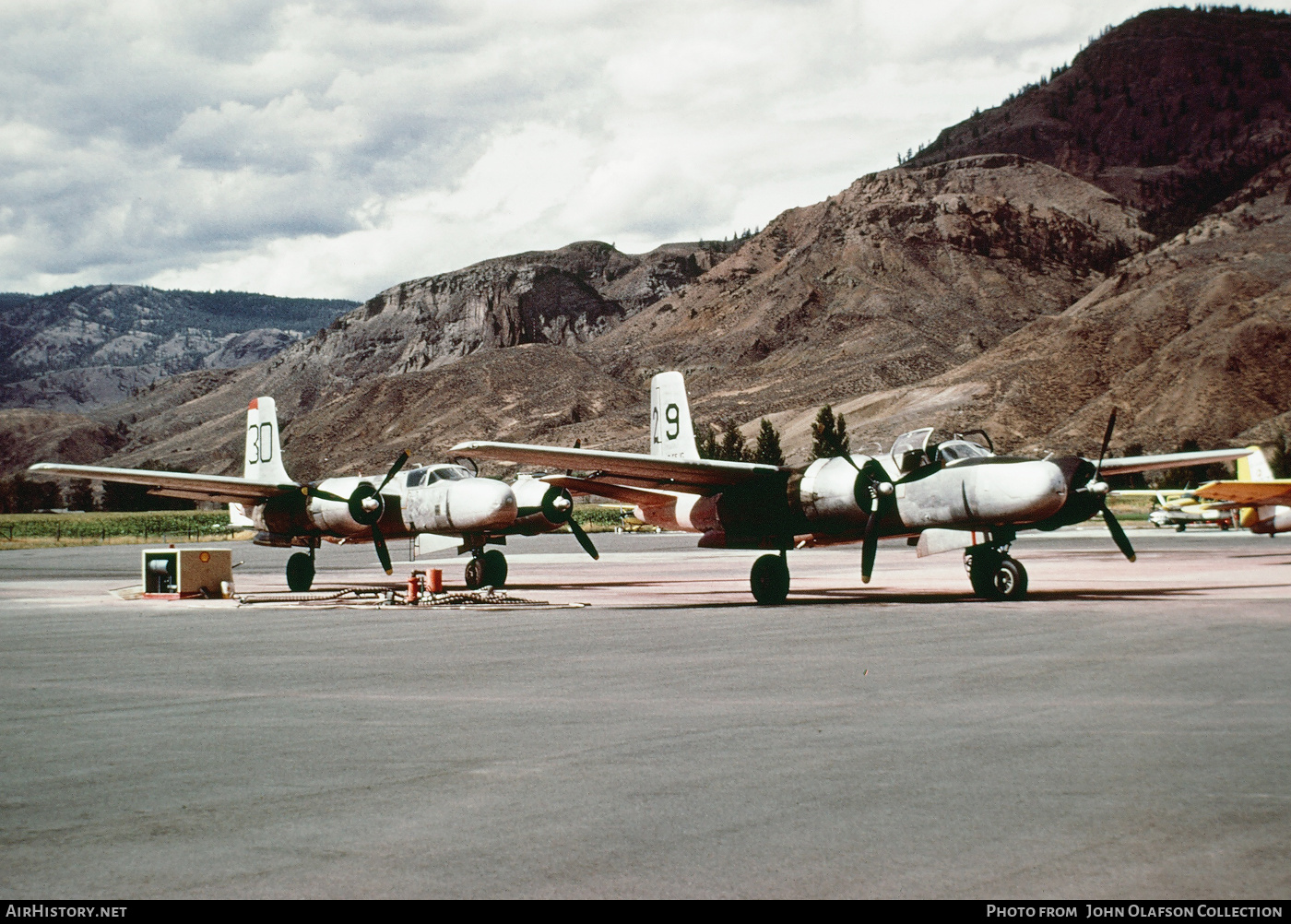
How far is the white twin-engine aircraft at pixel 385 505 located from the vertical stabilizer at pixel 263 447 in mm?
46

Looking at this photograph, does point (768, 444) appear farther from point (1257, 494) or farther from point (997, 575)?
point (997, 575)

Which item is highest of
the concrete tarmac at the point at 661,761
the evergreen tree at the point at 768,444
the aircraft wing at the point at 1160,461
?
the evergreen tree at the point at 768,444

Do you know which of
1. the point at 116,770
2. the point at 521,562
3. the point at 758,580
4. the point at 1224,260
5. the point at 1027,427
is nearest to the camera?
the point at 116,770

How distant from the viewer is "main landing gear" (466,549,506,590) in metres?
31.2

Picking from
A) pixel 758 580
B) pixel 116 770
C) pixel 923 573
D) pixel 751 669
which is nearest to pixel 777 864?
pixel 116 770

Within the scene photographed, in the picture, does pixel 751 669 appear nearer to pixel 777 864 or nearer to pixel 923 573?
pixel 777 864

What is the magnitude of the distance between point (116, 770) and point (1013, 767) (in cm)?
662

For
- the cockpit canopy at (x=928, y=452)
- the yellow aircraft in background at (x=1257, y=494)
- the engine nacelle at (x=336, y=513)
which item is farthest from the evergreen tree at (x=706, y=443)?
the cockpit canopy at (x=928, y=452)

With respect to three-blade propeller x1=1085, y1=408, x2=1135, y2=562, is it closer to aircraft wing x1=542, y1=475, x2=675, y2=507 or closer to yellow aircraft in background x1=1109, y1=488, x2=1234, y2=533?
aircraft wing x1=542, y1=475, x2=675, y2=507

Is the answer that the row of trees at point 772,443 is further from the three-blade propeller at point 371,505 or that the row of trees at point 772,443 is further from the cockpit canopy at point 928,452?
the cockpit canopy at point 928,452

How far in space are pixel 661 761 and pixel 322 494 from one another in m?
25.3

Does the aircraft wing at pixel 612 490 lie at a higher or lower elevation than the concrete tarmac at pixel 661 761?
higher

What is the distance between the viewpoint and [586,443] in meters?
160

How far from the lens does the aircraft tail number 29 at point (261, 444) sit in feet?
115
